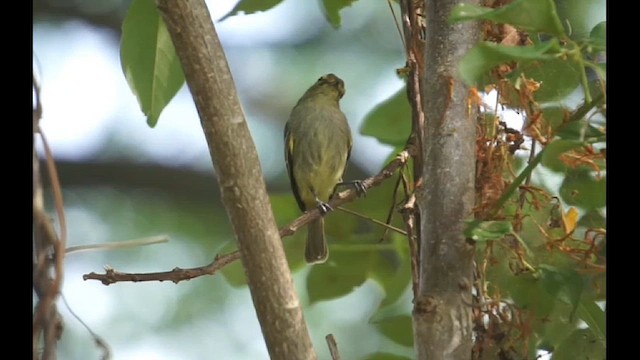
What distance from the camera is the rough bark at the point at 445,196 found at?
1.37 m

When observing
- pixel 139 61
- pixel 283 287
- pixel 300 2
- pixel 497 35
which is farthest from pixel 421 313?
pixel 300 2

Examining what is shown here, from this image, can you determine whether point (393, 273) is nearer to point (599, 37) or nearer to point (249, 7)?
point (249, 7)

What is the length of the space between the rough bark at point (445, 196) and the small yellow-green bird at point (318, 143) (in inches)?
98.5

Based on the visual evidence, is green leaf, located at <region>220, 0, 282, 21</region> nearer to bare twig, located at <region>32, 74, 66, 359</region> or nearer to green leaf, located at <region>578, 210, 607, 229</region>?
green leaf, located at <region>578, 210, 607, 229</region>

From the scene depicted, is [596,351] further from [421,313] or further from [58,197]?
[58,197]

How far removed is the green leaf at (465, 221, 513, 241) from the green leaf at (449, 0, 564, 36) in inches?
9.3

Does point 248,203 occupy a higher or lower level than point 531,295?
higher

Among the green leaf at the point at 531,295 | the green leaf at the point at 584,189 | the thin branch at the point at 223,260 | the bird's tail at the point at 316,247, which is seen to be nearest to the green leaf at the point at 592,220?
the green leaf at the point at 584,189

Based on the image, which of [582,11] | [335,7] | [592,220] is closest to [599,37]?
[592,220]

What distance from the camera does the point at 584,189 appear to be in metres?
1.46

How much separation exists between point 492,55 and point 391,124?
74 centimetres

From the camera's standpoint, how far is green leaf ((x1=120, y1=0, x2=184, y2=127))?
1730 millimetres
